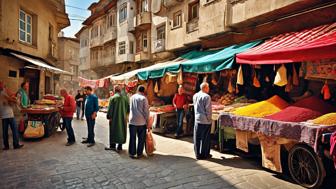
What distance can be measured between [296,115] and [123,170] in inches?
148

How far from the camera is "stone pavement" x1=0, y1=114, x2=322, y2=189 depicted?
423cm

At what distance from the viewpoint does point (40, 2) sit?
44.8 ft

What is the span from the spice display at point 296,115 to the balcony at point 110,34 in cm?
2561

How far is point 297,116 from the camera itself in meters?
4.38

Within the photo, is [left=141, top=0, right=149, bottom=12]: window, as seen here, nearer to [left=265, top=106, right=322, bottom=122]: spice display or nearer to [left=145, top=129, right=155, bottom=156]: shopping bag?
[left=145, top=129, right=155, bottom=156]: shopping bag

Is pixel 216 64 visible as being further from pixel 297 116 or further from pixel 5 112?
pixel 5 112

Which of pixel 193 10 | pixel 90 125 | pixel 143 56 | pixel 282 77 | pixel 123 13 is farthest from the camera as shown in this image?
pixel 123 13

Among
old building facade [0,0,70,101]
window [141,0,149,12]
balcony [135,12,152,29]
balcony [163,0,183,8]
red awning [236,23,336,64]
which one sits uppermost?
window [141,0,149,12]

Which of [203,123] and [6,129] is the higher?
[203,123]

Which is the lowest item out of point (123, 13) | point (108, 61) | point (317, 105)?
point (317, 105)

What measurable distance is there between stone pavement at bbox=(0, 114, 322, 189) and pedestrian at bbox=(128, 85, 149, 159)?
32 cm

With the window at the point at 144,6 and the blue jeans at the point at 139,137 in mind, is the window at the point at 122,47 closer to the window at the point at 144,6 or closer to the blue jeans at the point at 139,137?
the window at the point at 144,6

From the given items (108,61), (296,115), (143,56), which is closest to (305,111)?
(296,115)

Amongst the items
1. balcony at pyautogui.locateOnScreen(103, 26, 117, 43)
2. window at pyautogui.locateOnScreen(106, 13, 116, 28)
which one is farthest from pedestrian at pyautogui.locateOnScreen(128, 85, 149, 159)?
window at pyautogui.locateOnScreen(106, 13, 116, 28)
